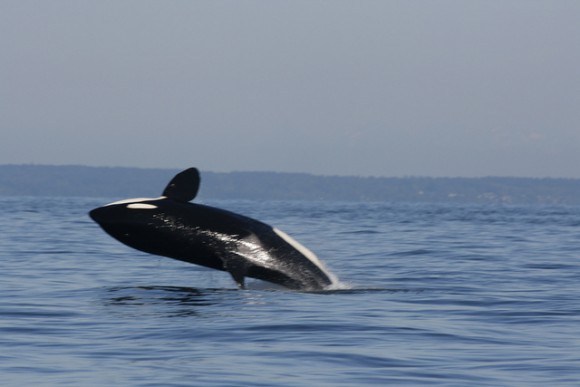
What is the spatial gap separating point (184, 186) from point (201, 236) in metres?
0.87

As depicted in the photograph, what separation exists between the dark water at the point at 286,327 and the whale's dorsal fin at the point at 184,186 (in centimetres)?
176

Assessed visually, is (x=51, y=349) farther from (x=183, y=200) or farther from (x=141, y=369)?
(x=183, y=200)

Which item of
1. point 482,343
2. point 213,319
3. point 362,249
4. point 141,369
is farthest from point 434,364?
point 362,249

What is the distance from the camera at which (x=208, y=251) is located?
1905 centimetres

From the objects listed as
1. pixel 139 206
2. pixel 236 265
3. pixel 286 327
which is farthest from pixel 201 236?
pixel 286 327

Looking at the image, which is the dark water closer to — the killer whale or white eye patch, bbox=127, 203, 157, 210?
the killer whale

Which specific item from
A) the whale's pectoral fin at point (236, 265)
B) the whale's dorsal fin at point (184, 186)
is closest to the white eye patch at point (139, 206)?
the whale's dorsal fin at point (184, 186)

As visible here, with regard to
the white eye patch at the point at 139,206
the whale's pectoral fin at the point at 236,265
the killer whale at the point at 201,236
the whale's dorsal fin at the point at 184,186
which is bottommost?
the whale's pectoral fin at the point at 236,265

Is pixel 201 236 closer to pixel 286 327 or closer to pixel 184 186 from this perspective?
pixel 184 186

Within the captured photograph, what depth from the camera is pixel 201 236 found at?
1892cm

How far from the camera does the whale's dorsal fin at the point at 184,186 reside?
18500 mm

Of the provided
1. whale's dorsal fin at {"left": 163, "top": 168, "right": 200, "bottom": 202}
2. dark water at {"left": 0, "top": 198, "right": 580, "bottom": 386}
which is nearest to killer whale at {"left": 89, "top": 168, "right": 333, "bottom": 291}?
whale's dorsal fin at {"left": 163, "top": 168, "right": 200, "bottom": 202}

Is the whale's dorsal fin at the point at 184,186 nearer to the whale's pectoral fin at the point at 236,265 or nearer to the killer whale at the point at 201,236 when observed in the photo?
the killer whale at the point at 201,236

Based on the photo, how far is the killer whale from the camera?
1872cm
